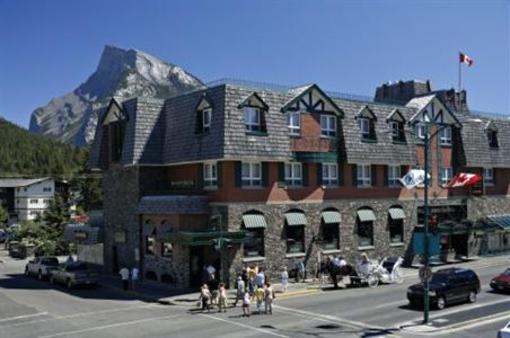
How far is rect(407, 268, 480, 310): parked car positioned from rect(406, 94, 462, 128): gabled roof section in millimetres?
19605

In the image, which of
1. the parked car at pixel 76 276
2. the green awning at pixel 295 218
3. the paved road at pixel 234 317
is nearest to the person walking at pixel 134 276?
the paved road at pixel 234 317

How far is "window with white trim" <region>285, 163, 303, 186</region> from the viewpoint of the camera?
4056 centimetres

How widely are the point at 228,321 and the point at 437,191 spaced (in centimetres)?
2907

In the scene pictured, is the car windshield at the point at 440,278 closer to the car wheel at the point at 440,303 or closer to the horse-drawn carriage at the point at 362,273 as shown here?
the car wheel at the point at 440,303

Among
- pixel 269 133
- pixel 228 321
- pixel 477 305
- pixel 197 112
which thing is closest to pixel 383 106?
pixel 269 133

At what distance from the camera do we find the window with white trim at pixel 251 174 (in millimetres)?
38375

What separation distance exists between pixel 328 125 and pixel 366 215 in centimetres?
742

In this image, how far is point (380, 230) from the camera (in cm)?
4572

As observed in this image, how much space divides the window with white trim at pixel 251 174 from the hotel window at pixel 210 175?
1799mm

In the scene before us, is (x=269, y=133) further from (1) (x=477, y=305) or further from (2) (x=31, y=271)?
(2) (x=31, y=271)

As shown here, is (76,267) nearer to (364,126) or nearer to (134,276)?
(134,276)

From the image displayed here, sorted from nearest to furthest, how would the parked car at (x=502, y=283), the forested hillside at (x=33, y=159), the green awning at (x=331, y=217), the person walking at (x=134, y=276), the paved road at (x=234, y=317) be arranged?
1. the paved road at (x=234, y=317)
2. the parked car at (x=502, y=283)
3. the person walking at (x=134, y=276)
4. the green awning at (x=331, y=217)
5. the forested hillside at (x=33, y=159)

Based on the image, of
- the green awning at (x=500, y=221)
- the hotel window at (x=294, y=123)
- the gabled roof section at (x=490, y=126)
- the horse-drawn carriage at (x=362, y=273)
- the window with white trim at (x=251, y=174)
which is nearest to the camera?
the horse-drawn carriage at (x=362, y=273)

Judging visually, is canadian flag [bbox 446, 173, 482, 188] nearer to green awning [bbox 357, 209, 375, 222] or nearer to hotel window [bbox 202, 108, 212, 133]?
green awning [bbox 357, 209, 375, 222]
